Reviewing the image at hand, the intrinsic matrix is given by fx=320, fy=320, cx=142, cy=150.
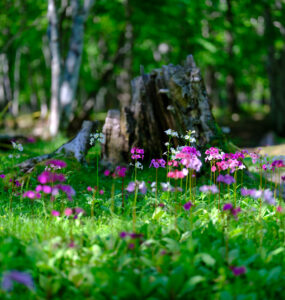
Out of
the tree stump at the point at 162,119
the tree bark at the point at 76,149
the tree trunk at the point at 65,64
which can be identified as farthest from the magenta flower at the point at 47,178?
the tree trunk at the point at 65,64

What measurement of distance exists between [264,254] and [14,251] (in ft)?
6.35

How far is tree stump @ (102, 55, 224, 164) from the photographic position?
18.9 feet

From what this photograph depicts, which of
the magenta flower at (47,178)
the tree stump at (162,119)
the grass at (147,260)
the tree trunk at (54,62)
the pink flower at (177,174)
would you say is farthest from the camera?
the tree trunk at (54,62)

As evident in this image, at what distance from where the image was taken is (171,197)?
13.2ft

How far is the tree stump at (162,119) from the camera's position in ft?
18.9

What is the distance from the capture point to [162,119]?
6047mm

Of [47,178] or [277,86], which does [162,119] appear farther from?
[277,86]

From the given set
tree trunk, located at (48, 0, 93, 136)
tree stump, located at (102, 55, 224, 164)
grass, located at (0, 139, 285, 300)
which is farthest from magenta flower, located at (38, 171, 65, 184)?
tree trunk, located at (48, 0, 93, 136)

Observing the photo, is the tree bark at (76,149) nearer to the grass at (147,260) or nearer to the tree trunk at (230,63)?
the grass at (147,260)

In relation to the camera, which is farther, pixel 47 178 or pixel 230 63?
pixel 230 63

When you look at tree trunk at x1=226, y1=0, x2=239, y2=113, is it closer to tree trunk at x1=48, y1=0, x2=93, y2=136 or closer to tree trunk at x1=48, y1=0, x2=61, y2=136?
tree trunk at x1=48, y1=0, x2=93, y2=136

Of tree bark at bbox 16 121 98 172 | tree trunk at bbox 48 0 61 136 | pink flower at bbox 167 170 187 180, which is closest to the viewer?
pink flower at bbox 167 170 187 180

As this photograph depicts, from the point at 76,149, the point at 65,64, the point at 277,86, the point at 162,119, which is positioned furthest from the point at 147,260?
the point at 277,86

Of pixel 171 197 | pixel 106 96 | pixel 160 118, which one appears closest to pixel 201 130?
pixel 160 118
